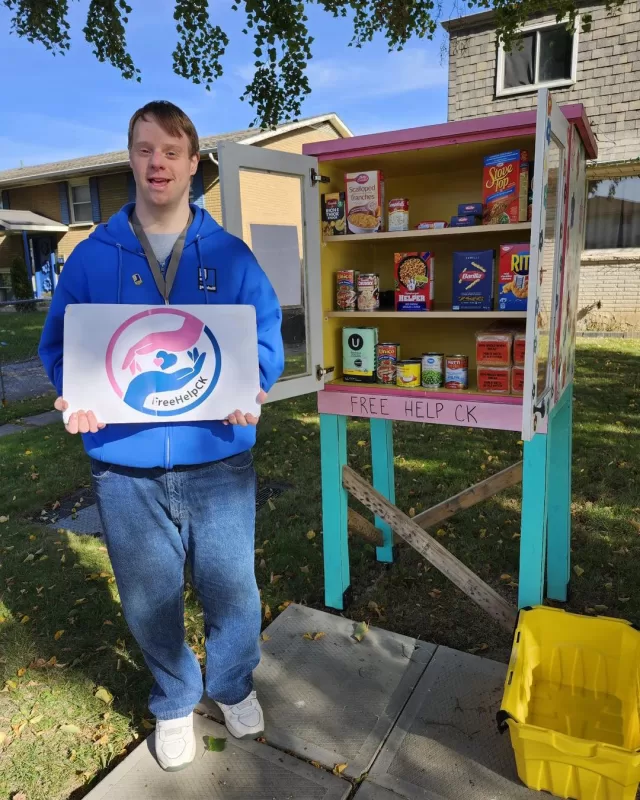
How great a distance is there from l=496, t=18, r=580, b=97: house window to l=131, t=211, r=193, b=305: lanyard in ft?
37.8

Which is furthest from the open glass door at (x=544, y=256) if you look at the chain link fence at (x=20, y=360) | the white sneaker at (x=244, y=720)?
the chain link fence at (x=20, y=360)

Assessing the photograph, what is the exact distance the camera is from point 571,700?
2.29 metres

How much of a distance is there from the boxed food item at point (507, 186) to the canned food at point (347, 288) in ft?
2.32

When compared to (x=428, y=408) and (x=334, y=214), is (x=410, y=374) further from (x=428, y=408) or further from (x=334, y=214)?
(x=334, y=214)

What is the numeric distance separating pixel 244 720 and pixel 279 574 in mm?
1312

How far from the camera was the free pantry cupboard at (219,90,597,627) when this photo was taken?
2.18 meters

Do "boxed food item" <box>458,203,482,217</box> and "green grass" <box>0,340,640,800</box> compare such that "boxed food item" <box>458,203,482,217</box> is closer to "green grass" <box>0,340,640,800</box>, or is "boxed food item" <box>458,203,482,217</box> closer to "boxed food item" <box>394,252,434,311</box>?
"boxed food item" <box>394,252,434,311</box>

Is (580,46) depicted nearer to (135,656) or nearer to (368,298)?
(368,298)

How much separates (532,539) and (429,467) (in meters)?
2.72

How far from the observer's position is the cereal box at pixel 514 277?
96.3 inches

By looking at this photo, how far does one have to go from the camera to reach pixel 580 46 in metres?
10.8

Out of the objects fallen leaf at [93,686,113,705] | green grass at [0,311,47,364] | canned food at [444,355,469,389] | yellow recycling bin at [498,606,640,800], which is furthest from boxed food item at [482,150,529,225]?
green grass at [0,311,47,364]

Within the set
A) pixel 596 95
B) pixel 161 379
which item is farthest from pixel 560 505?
pixel 596 95

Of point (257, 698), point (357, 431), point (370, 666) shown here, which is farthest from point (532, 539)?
point (357, 431)
